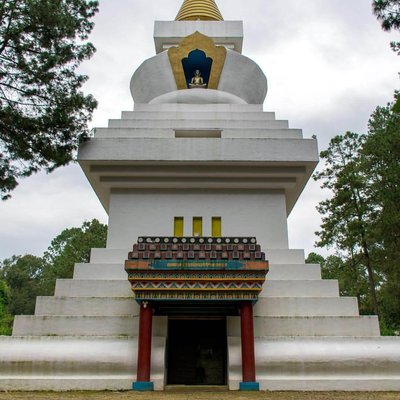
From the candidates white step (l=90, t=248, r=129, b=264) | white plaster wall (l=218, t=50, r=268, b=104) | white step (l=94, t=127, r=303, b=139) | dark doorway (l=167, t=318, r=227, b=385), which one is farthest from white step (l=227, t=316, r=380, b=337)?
white plaster wall (l=218, t=50, r=268, b=104)

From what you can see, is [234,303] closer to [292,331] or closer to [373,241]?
[292,331]

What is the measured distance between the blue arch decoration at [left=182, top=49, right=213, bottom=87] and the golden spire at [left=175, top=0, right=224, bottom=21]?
11.3ft

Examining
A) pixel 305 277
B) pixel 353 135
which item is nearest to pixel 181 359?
pixel 305 277

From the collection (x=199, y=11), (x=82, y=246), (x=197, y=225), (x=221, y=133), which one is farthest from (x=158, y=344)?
(x=82, y=246)

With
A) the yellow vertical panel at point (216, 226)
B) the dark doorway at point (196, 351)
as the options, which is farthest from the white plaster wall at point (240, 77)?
the dark doorway at point (196, 351)

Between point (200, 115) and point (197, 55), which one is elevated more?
point (197, 55)

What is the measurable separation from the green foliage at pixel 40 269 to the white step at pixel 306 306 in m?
23.5

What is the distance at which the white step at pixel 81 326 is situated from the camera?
9039mm

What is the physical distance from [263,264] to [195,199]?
159 inches

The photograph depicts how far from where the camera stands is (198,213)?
38.9ft

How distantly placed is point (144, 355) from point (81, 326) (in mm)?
1719

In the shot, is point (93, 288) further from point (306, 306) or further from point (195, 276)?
point (306, 306)

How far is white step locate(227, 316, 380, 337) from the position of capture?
357 inches

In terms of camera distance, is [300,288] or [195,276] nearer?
[195,276]
